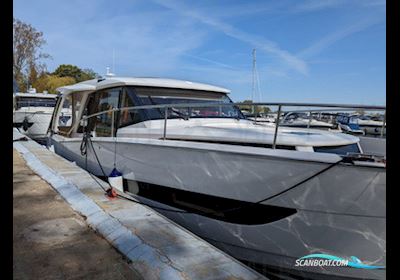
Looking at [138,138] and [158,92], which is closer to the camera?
[138,138]

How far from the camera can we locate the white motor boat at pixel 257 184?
329 cm

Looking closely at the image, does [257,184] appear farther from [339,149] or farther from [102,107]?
[102,107]

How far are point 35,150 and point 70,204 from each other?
5336 millimetres

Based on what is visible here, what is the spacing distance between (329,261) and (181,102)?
3460 mm

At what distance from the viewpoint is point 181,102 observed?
19.3ft

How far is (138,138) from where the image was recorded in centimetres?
505

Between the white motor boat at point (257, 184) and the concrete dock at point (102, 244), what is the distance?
2.64 feet

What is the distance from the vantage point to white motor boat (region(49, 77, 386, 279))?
10.8 ft

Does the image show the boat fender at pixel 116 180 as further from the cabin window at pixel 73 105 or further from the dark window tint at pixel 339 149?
the dark window tint at pixel 339 149

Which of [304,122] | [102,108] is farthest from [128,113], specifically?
[304,122]

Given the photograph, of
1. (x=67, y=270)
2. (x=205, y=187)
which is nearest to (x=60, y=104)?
(x=205, y=187)

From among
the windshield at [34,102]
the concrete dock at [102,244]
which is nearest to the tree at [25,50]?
the windshield at [34,102]

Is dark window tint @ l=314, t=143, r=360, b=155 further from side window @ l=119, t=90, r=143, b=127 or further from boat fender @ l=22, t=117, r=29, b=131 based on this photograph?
boat fender @ l=22, t=117, r=29, b=131

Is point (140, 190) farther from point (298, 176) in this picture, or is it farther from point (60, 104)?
point (60, 104)
